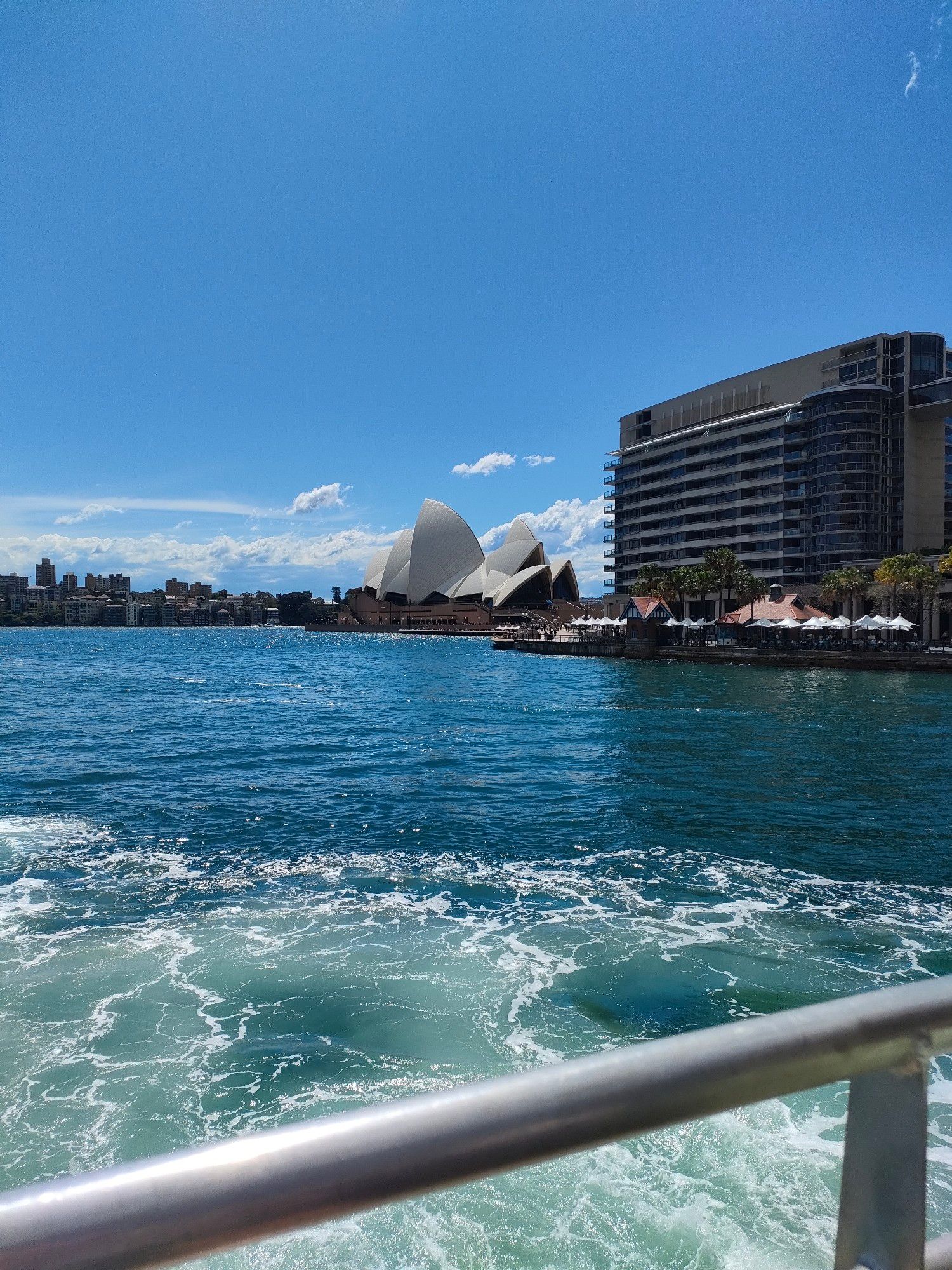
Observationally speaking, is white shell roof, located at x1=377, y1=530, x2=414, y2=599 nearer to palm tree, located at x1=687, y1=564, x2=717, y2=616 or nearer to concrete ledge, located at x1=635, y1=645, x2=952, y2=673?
palm tree, located at x1=687, y1=564, x2=717, y2=616

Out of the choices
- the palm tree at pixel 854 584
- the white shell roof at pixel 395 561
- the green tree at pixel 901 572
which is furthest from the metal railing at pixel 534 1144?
the white shell roof at pixel 395 561

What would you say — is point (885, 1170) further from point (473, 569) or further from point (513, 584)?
point (473, 569)

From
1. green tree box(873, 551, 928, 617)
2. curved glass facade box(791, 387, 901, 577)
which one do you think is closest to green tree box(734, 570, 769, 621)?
green tree box(873, 551, 928, 617)

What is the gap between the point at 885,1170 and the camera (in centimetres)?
110

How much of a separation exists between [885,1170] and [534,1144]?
511 mm

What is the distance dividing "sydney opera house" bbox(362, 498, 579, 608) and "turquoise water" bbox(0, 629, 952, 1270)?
9360 centimetres

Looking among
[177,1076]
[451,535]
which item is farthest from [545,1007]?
[451,535]

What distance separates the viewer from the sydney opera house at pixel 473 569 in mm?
115062

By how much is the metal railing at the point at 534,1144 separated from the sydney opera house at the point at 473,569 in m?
111

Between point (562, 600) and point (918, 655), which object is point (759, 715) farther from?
point (562, 600)

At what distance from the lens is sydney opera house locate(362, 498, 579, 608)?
115062mm

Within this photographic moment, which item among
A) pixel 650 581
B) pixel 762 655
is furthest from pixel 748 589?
pixel 762 655

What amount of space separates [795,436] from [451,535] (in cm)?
5068

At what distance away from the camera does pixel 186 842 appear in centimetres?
1227
